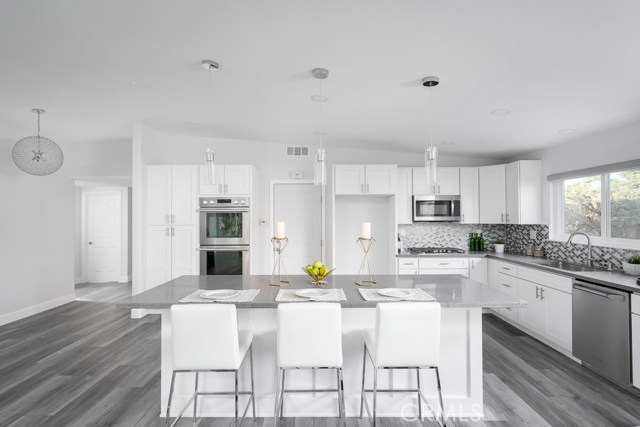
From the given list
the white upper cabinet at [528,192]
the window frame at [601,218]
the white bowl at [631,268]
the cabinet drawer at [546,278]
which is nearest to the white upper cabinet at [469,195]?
the white upper cabinet at [528,192]

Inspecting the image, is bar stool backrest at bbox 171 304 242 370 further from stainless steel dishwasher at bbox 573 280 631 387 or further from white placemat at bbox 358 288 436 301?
stainless steel dishwasher at bbox 573 280 631 387

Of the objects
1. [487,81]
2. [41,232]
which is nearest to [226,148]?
[41,232]

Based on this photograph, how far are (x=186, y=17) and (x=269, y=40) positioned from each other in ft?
1.67

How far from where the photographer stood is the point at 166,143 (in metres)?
5.44

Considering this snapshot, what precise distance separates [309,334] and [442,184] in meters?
3.86

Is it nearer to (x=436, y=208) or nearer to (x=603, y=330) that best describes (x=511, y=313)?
(x=603, y=330)

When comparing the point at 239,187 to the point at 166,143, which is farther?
the point at 166,143

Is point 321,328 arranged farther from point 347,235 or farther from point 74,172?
point 74,172

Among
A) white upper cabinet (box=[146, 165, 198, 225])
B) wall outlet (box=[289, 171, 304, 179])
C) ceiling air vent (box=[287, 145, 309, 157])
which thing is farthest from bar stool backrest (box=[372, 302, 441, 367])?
ceiling air vent (box=[287, 145, 309, 157])

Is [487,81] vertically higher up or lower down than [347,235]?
higher up

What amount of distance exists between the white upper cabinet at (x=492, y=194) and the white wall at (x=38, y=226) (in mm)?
5478

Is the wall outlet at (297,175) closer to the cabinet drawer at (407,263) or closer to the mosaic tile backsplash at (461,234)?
the mosaic tile backsplash at (461,234)

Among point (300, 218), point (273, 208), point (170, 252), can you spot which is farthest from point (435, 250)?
point (170, 252)

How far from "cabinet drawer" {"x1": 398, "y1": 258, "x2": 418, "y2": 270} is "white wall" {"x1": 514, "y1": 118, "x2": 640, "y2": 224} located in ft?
5.87
